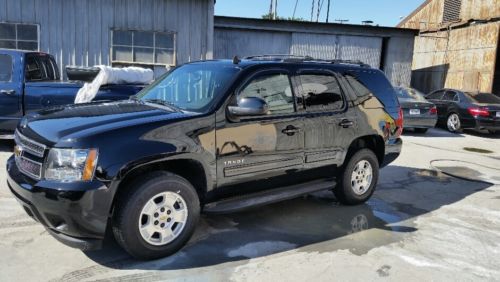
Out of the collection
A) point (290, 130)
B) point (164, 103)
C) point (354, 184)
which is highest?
point (164, 103)

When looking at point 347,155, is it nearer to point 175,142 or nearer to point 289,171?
point 289,171

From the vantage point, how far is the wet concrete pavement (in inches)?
148

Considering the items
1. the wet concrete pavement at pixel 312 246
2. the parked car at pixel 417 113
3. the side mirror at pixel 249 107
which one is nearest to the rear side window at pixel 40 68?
the wet concrete pavement at pixel 312 246

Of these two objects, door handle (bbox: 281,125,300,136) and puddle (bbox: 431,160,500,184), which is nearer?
door handle (bbox: 281,125,300,136)

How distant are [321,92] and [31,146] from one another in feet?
10.2

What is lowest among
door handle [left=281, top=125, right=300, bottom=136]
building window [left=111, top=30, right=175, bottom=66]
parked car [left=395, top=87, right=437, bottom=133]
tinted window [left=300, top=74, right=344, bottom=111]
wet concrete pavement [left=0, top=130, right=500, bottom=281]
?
wet concrete pavement [left=0, top=130, right=500, bottom=281]

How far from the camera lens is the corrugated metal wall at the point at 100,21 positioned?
42.1 ft

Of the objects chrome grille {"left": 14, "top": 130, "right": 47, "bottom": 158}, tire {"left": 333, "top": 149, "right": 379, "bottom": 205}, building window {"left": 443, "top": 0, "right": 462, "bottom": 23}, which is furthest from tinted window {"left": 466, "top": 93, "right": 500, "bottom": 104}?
chrome grille {"left": 14, "top": 130, "right": 47, "bottom": 158}

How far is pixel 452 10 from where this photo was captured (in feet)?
74.7

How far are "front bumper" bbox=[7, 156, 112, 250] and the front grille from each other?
85mm

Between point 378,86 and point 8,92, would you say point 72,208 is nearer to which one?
point 378,86

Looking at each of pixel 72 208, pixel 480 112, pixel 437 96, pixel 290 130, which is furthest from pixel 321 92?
pixel 437 96

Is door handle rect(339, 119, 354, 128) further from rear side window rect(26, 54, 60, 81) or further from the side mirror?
rear side window rect(26, 54, 60, 81)

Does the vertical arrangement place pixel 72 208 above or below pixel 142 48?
below
